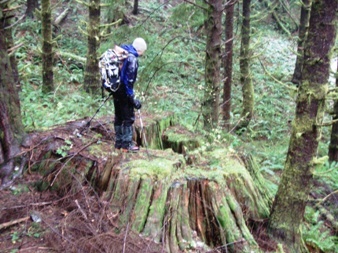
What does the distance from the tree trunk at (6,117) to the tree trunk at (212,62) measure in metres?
3.66

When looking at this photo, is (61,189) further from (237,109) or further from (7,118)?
(237,109)

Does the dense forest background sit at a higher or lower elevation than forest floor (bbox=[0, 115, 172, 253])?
higher

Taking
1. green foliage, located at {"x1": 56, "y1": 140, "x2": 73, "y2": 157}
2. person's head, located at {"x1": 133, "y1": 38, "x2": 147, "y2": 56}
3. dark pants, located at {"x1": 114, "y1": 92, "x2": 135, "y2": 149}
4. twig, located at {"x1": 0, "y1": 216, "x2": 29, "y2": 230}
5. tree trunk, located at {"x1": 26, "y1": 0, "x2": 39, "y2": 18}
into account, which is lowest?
twig, located at {"x1": 0, "y1": 216, "x2": 29, "y2": 230}

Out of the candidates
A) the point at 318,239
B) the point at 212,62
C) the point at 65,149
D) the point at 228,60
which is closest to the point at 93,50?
the point at 228,60

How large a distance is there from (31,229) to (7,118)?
1830mm

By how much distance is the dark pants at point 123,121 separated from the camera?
530 cm

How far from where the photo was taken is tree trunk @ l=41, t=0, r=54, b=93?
10500 millimetres

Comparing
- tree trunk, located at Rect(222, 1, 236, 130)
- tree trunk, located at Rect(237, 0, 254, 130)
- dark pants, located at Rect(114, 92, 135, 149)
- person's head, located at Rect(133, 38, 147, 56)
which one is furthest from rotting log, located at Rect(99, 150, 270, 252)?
tree trunk, located at Rect(237, 0, 254, 130)

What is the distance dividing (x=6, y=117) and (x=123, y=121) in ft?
5.77

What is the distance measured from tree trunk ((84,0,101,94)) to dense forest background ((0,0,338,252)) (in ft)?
0.52

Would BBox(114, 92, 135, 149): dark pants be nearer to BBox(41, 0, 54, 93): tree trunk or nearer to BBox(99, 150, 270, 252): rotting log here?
BBox(99, 150, 270, 252): rotting log

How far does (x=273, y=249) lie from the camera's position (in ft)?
14.7

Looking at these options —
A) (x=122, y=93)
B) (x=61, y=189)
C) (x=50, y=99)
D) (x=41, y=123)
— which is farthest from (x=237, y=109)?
(x=61, y=189)

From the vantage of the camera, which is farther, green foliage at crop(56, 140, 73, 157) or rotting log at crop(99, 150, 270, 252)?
green foliage at crop(56, 140, 73, 157)
